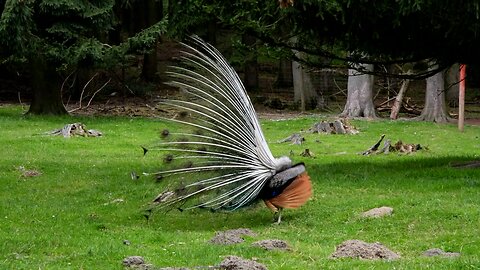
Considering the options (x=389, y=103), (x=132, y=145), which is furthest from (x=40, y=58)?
(x=389, y=103)

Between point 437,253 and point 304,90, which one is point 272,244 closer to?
point 437,253

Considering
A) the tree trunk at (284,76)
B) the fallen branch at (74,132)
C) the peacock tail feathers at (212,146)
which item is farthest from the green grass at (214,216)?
the tree trunk at (284,76)

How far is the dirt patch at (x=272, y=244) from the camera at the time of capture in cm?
813

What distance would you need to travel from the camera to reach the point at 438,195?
36.8 ft

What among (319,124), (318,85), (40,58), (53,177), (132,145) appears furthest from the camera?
(318,85)

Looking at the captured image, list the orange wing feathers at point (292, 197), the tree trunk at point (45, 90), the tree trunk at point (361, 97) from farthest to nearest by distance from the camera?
the tree trunk at point (361, 97), the tree trunk at point (45, 90), the orange wing feathers at point (292, 197)

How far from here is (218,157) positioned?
978 centimetres

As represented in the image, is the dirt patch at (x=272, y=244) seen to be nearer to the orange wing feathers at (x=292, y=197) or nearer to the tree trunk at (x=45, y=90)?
the orange wing feathers at (x=292, y=197)

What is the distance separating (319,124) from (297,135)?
2.34 metres

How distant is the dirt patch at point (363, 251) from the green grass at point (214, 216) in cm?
15

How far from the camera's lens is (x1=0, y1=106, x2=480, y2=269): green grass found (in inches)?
309

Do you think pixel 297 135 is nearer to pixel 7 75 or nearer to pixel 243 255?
pixel 243 255

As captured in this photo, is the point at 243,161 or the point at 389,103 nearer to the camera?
the point at 243,161

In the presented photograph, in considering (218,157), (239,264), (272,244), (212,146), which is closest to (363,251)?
(272,244)
